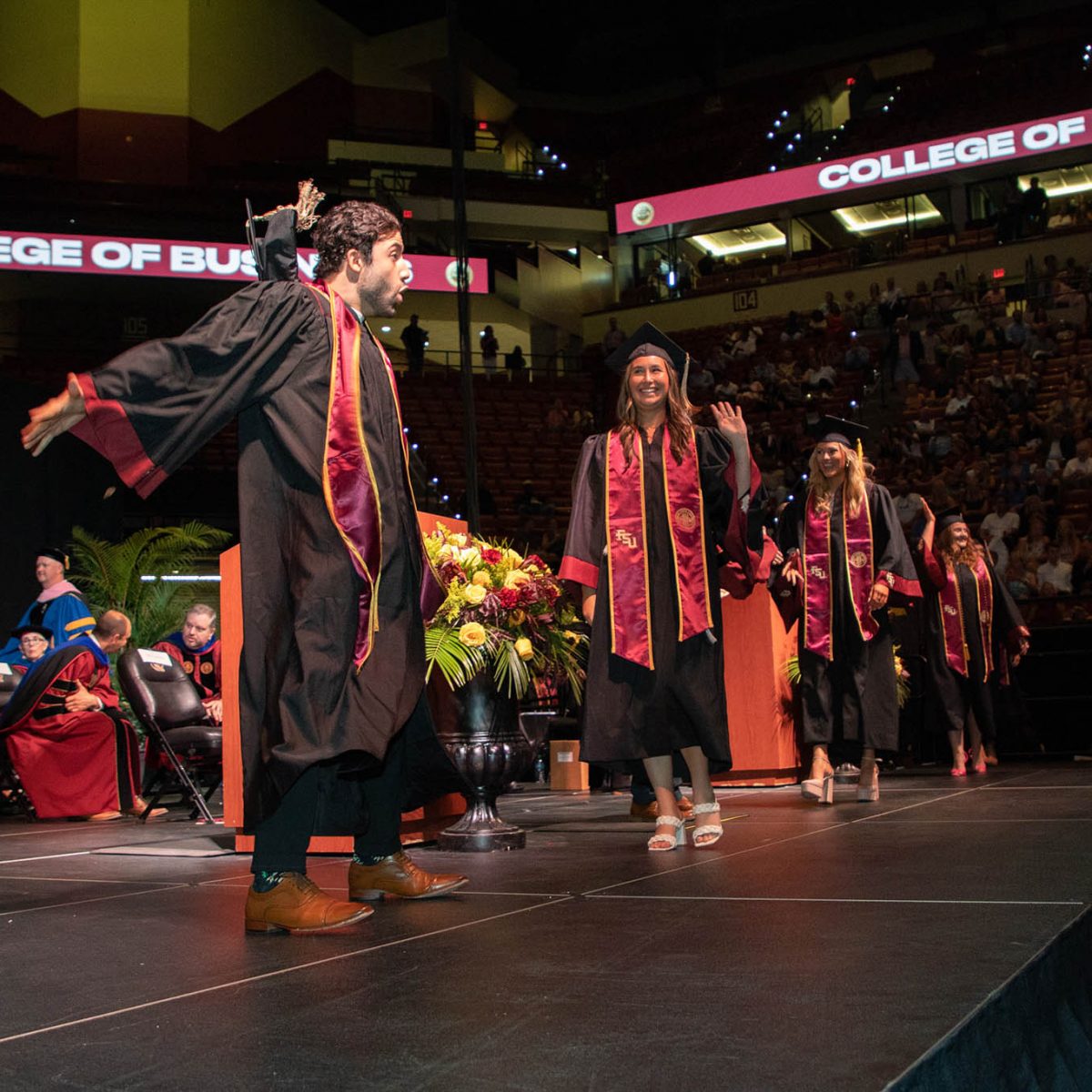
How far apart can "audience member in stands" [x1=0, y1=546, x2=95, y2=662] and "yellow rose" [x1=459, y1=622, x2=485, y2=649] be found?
4633 mm

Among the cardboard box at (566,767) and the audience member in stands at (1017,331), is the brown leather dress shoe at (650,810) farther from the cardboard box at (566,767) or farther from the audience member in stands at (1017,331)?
the audience member in stands at (1017,331)

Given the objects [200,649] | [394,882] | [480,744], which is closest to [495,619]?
[480,744]

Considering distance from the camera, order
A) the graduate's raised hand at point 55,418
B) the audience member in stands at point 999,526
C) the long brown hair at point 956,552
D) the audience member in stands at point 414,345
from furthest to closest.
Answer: the audience member in stands at point 414,345
the audience member in stands at point 999,526
the long brown hair at point 956,552
the graduate's raised hand at point 55,418

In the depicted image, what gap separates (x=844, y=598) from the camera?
6348mm

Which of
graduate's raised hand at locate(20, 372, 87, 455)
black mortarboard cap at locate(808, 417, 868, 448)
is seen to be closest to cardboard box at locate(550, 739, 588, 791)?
black mortarboard cap at locate(808, 417, 868, 448)

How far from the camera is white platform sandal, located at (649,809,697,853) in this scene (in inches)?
163

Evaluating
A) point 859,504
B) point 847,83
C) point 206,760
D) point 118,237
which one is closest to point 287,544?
point 859,504

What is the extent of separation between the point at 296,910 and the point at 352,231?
5.03 feet

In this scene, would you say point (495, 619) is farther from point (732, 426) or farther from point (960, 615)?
point (960, 615)

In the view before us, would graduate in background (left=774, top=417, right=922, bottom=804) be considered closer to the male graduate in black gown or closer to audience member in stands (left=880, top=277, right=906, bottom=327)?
the male graduate in black gown

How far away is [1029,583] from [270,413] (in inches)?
439

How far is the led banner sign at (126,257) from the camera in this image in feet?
69.7

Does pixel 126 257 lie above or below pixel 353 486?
above

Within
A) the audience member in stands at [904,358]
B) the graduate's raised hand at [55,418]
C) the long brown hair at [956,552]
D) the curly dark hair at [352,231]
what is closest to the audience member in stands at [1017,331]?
the audience member in stands at [904,358]
